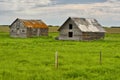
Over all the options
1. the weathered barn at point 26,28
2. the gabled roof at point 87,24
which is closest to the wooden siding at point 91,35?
the gabled roof at point 87,24

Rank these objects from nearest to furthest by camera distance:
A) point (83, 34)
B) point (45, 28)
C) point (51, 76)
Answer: point (51, 76)
point (83, 34)
point (45, 28)

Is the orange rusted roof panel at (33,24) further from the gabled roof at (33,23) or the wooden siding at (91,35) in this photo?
the wooden siding at (91,35)

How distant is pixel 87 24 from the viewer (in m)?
70.7

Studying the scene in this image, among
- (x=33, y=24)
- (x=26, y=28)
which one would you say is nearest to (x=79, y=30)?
(x=26, y=28)

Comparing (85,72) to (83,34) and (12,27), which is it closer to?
(83,34)

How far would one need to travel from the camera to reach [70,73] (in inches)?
699

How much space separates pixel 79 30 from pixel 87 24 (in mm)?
3478

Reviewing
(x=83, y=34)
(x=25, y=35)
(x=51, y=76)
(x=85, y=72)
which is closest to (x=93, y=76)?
(x=85, y=72)

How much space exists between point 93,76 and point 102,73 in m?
1.23

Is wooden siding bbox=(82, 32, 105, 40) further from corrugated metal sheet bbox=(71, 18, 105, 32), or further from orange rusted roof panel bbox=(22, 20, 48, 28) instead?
orange rusted roof panel bbox=(22, 20, 48, 28)

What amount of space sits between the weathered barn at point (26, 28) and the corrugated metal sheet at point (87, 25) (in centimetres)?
1481

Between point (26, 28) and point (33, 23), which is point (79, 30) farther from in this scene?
point (33, 23)

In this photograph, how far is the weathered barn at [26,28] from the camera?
261 feet

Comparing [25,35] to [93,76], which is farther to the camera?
[25,35]
